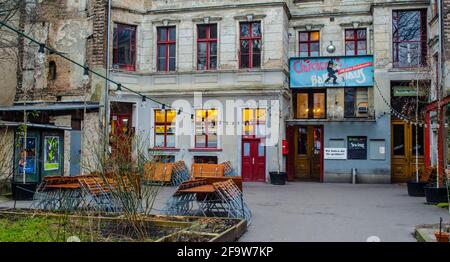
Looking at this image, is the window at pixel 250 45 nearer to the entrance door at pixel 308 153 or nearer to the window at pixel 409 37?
the entrance door at pixel 308 153

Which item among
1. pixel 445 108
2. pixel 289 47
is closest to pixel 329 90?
pixel 289 47

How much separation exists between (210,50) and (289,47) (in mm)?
4021

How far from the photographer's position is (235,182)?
37.7ft

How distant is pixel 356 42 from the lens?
22.7 meters

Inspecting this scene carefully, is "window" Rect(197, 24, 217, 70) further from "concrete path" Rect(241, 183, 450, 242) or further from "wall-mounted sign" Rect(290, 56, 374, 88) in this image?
"concrete path" Rect(241, 183, 450, 242)

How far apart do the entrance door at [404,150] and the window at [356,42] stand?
153 inches

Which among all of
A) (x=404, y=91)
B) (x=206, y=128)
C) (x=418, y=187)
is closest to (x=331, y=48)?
(x=404, y=91)

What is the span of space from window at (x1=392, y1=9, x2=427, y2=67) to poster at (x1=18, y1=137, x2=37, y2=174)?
53.0 feet

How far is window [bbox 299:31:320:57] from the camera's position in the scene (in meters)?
23.1

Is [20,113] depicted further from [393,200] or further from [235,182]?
[393,200]

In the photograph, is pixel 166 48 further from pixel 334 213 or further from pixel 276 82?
pixel 334 213

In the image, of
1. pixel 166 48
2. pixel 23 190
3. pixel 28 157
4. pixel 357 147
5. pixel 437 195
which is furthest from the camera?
pixel 166 48

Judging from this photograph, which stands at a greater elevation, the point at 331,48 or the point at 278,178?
the point at 331,48

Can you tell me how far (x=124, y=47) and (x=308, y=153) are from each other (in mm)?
10513
